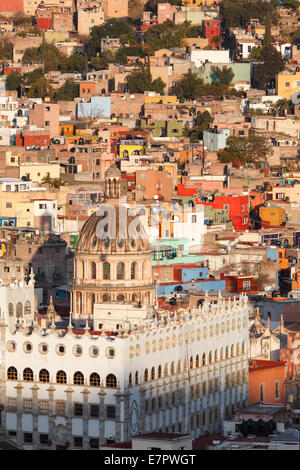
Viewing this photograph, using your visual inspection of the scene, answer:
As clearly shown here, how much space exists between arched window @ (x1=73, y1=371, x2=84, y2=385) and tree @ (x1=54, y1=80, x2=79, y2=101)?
292ft

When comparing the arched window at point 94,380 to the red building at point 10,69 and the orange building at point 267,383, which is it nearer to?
the orange building at point 267,383

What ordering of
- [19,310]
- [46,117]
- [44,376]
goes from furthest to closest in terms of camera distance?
1. [46,117]
2. [19,310]
3. [44,376]

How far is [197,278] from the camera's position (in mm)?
134750

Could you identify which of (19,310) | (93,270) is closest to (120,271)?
(93,270)

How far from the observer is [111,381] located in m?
101

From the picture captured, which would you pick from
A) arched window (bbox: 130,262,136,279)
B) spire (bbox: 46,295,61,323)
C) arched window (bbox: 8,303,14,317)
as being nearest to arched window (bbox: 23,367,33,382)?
arched window (bbox: 8,303,14,317)

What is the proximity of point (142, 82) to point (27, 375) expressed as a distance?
86.8 metres

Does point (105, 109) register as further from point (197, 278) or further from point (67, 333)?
point (67, 333)

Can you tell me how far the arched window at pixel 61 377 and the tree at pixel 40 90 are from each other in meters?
89.3

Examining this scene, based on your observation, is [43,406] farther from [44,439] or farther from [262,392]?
[262,392]

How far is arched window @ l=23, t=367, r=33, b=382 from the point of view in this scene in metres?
103

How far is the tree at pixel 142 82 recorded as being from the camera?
18788cm

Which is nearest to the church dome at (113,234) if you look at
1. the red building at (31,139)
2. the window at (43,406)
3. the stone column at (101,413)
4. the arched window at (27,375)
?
the arched window at (27,375)

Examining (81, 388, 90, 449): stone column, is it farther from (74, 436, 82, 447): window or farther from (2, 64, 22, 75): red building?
(2, 64, 22, 75): red building
